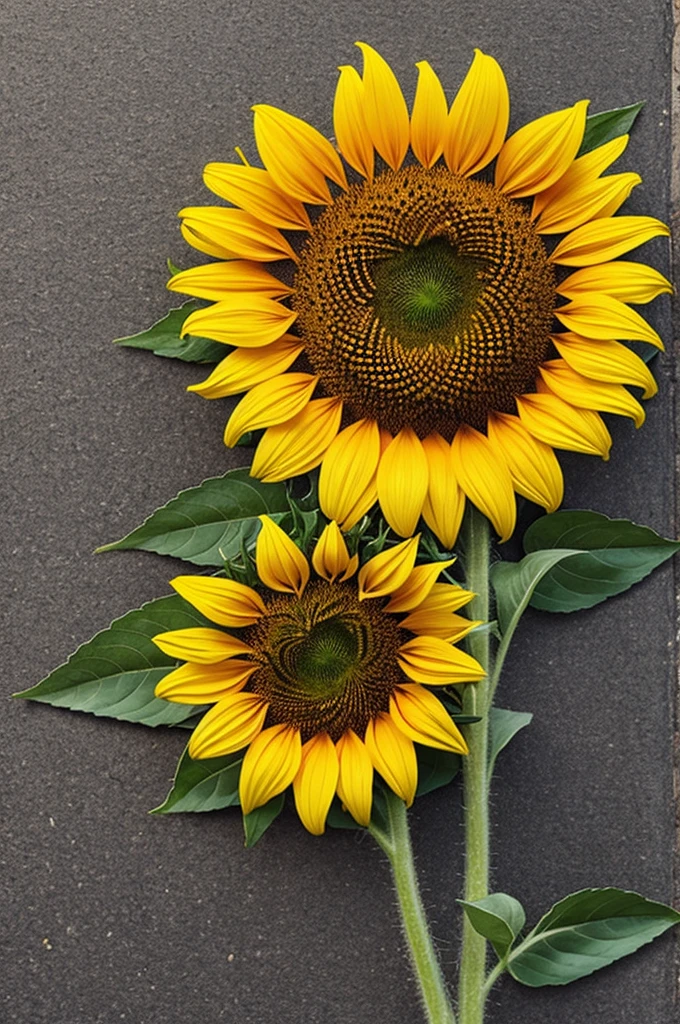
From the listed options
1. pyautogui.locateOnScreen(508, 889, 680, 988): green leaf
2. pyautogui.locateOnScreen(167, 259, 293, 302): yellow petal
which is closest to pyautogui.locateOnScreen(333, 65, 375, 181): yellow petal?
pyautogui.locateOnScreen(167, 259, 293, 302): yellow petal

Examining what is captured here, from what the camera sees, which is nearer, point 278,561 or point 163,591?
point 278,561

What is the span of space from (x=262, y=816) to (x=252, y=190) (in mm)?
439

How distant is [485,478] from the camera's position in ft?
2.41

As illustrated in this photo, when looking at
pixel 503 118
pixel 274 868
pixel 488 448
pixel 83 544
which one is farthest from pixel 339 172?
pixel 274 868

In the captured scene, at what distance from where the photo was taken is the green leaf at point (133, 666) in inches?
30.4

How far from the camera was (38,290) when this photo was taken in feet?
2.72

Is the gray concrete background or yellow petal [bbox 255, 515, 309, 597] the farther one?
the gray concrete background

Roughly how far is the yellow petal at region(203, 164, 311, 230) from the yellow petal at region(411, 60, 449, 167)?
3.7 inches

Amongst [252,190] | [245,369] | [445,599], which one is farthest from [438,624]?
[252,190]

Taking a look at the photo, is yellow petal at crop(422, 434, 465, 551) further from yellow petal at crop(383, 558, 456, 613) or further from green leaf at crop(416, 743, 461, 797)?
green leaf at crop(416, 743, 461, 797)

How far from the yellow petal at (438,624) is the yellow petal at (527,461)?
0.33 ft

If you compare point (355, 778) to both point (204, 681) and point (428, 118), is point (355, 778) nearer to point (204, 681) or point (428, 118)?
point (204, 681)

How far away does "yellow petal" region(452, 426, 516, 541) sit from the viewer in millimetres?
733

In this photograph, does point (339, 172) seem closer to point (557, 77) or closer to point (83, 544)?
point (557, 77)
